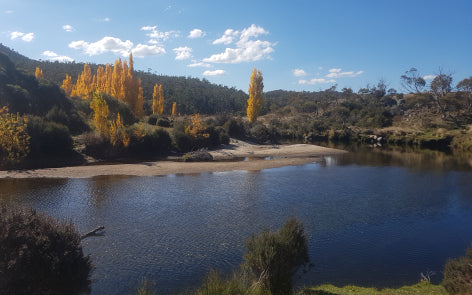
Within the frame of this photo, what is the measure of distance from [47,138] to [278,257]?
31802 millimetres

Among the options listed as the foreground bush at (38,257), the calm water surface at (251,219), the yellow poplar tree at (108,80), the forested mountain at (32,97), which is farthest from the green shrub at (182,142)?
the foreground bush at (38,257)

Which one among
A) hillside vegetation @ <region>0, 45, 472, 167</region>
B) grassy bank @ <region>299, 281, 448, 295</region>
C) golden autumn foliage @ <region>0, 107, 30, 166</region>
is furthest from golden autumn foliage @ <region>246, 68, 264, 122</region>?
grassy bank @ <region>299, 281, 448, 295</region>

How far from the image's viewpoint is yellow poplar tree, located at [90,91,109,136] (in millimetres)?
34750

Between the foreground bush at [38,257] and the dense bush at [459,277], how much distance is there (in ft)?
33.1

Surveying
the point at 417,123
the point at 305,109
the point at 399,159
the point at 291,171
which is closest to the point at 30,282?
the point at 291,171

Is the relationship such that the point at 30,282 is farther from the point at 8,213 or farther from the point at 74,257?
the point at 8,213

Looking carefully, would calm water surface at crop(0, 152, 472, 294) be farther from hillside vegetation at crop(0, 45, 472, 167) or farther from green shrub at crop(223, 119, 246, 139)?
green shrub at crop(223, 119, 246, 139)

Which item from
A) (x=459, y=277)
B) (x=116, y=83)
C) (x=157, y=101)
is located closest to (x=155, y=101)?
(x=157, y=101)

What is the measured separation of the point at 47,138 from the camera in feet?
109

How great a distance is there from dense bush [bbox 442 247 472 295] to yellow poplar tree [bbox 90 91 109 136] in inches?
1314

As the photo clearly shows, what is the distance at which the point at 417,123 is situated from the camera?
240ft

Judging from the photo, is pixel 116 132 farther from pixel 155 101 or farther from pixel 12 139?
pixel 155 101

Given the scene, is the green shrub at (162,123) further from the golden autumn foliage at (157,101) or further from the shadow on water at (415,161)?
the shadow on water at (415,161)

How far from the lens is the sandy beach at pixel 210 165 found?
28.9 meters
